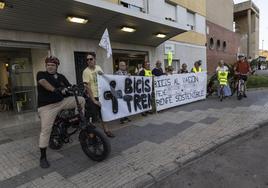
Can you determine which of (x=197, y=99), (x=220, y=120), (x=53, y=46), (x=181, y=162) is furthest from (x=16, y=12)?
(x=197, y=99)

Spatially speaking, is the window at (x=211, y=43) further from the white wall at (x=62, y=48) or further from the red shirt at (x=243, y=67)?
the white wall at (x=62, y=48)

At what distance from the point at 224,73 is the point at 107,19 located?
214 inches

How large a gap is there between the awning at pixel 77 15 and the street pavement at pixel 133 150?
316cm

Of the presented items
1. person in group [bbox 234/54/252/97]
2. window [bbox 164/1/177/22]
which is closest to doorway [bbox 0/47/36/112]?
window [bbox 164/1/177/22]

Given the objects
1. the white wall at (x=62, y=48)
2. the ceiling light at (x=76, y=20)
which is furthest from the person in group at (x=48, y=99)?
the white wall at (x=62, y=48)

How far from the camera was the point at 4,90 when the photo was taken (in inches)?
415

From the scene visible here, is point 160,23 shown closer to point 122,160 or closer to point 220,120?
point 220,120

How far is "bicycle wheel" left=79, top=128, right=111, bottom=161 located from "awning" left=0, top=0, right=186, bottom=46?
160 inches

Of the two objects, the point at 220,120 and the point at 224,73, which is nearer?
the point at 220,120

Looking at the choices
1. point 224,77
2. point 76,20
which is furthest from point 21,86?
point 224,77

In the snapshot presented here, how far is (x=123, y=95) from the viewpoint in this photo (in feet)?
20.1

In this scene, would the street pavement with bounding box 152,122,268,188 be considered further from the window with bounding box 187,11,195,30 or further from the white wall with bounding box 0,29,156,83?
the window with bounding box 187,11,195,30

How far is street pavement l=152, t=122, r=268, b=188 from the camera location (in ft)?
10.1

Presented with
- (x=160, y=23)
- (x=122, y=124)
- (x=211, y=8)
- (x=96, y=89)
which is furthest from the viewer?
(x=211, y=8)
